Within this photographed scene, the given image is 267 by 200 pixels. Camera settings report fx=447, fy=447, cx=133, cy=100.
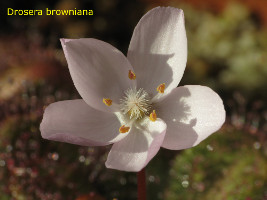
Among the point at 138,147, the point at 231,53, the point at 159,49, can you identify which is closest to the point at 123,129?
the point at 138,147

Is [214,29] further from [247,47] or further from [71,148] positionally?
[71,148]

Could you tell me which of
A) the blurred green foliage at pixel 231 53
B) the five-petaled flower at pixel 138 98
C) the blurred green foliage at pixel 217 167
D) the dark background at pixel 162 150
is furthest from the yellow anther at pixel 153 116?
the blurred green foliage at pixel 231 53

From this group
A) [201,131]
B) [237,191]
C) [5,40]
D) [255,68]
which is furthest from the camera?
[5,40]

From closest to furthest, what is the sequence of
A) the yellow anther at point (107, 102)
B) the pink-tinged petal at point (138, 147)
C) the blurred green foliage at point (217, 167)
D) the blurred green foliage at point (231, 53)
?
the pink-tinged petal at point (138, 147) < the yellow anther at point (107, 102) < the blurred green foliage at point (217, 167) < the blurred green foliage at point (231, 53)

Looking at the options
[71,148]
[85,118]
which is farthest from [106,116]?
[71,148]

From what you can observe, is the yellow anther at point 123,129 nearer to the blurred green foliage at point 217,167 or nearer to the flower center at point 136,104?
the flower center at point 136,104

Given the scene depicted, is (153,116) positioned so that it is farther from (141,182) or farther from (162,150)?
(162,150)
